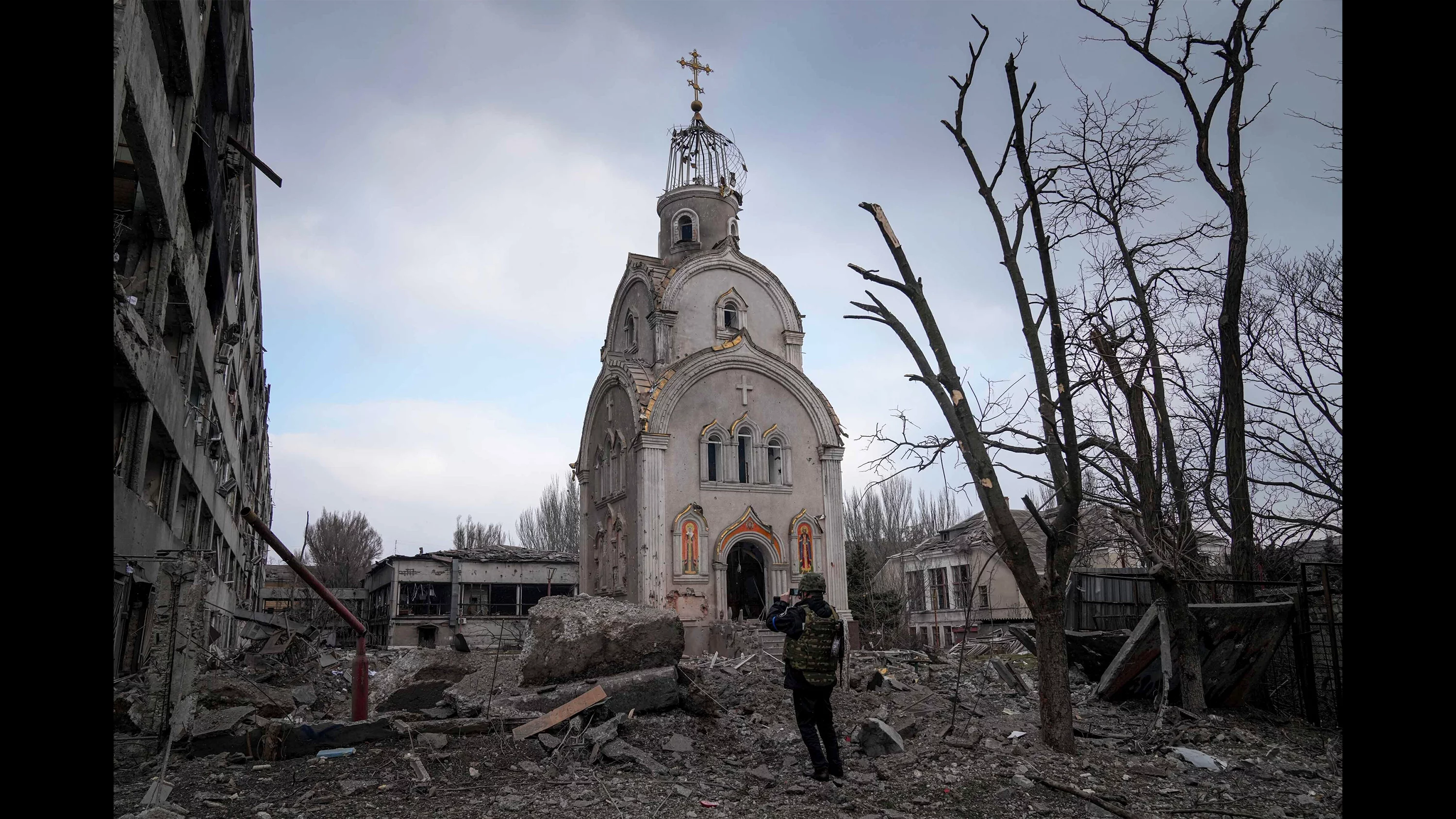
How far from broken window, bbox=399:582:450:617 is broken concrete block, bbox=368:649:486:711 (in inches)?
1031

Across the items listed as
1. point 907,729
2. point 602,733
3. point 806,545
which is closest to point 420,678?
point 602,733

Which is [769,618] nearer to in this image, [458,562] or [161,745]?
[161,745]

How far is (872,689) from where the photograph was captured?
14.2 meters

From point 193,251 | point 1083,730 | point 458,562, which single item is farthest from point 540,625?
point 458,562

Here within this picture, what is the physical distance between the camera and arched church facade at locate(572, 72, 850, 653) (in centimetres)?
2291

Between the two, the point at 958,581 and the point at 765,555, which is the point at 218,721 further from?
the point at 958,581

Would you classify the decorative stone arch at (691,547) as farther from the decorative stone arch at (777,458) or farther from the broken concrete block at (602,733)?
the broken concrete block at (602,733)

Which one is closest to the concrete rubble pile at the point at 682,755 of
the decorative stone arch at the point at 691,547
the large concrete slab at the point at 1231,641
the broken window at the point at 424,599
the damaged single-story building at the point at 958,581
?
the large concrete slab at the point at 1231,641

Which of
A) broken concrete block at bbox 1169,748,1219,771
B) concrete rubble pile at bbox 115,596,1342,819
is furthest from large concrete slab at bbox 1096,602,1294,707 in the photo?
broken concrete block at bbox 1169,748,1219,771

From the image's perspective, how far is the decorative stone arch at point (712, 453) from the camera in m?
23.6

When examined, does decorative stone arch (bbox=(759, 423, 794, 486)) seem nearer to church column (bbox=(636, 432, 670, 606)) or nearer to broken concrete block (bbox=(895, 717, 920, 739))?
church column (bbox=(636, 432, 670, 606))

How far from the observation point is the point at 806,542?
952 inches

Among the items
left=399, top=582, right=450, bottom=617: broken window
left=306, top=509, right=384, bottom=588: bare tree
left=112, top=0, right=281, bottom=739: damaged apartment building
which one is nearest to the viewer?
left=112, top=0, right=281, bottom=739: damaged apartment building
